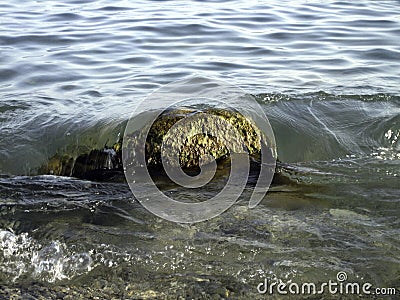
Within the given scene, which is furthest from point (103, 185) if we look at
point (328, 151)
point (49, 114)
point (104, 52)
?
point (104, 52)

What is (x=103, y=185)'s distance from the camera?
16.9 feet

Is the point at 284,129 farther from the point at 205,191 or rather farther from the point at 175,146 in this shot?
the point at 205,191

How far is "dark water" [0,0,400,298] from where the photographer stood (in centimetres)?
394

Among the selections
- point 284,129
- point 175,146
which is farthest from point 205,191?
point 284,129

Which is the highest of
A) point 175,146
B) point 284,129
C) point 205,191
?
point 175,146

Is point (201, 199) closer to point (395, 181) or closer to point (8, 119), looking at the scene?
point (395, 181)

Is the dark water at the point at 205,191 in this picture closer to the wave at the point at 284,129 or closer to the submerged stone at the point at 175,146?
the wave at the point at 284,129

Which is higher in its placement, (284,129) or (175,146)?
(175,146)

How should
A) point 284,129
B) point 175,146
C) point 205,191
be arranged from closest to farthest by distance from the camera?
point 205,191
point 175,146
point 284,129

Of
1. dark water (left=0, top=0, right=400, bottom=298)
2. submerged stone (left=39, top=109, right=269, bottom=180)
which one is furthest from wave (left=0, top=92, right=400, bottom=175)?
submerged stone (left=39, top=109, right=269, bottom=180)

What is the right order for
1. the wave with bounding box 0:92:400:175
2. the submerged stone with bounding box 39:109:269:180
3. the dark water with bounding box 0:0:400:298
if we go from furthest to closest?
the wave with bounding box 0:92:400:175 < the submerged stone with bounding box 39:109:269:180 < the dark water with bounding box 0:0:400:298

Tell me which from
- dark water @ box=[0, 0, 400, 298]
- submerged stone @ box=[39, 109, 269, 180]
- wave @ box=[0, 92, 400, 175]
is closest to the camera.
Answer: dark water @ box=[0, 0, 400, 298]

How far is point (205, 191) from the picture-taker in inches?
201

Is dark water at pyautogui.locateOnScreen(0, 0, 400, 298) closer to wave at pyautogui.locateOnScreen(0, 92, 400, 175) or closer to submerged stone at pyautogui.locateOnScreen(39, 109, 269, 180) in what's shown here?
wave at pyautogui.locateOnScreen(0, 92, 400, 175)
